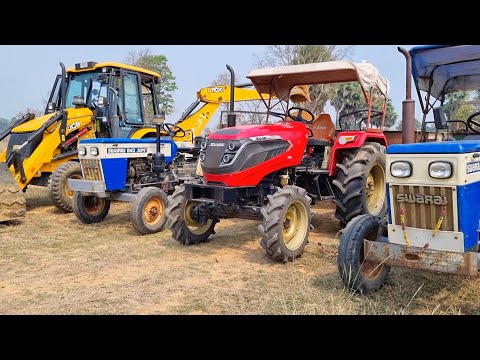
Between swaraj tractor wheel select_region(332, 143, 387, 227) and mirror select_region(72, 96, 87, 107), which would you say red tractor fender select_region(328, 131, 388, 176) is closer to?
swaraj tractor wheel select_region(332, 143, 387, 227)

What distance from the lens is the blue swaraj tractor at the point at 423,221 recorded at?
10.8 feet

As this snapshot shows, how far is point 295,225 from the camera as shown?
5.42 m

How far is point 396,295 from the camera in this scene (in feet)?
12.8

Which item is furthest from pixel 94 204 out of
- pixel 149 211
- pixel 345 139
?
pixel 345 139

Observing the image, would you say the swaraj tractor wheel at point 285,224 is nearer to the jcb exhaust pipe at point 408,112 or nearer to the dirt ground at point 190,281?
the dirt ground at point 190,281

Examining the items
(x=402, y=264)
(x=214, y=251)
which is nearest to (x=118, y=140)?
(x=214, y=251)

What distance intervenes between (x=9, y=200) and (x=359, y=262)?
20.0 feet

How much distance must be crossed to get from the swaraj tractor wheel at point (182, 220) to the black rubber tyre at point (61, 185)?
3.57 metres

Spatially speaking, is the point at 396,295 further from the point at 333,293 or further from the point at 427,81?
the point at 427,81

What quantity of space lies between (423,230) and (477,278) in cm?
123

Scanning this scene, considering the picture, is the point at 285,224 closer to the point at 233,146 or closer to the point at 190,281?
the point at 233,146

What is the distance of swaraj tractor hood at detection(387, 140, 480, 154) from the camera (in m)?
3.27

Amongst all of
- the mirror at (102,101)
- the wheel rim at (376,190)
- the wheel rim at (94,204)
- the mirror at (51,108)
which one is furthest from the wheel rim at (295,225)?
the mirror at (51,108)

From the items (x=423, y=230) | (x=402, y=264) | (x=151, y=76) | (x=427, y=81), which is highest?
(x=151, y=76)
